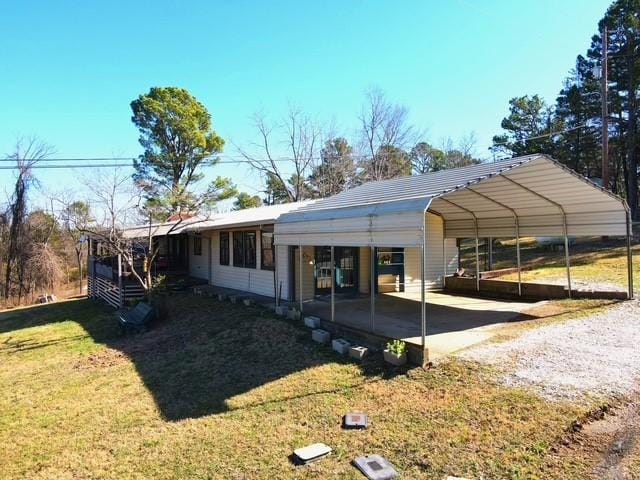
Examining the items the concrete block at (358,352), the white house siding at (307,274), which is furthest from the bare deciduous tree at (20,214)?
the concrete block at (358,352)

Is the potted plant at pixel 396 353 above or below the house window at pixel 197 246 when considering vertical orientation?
below

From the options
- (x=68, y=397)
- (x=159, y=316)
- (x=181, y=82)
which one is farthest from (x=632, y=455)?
(x=181, y=82)

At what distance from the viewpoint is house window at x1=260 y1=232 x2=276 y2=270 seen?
472 inches

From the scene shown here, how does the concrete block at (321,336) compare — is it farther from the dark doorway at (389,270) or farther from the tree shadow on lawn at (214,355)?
the dark doorway at (389,270)

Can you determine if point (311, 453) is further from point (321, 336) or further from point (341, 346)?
point (321, 336)

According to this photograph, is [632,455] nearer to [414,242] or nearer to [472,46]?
[414,242]

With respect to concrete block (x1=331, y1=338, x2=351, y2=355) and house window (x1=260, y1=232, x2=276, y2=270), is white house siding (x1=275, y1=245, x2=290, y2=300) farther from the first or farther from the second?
concrete block (x1=331, y1=338, x2=351, y2=355)

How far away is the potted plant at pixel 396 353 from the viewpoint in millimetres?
5863

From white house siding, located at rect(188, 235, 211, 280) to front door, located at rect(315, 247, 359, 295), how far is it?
244 inches

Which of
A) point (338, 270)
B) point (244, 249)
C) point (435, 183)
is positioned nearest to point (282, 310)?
point (338, 270)

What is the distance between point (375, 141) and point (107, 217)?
61.4 ft

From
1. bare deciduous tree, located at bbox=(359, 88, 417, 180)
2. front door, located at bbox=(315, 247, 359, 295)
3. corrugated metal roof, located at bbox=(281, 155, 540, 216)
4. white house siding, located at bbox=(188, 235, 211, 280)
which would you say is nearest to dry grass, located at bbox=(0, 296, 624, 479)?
corrugated metal roof, located at bbox=(281, 155, 540, 216)

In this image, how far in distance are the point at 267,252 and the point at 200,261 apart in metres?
5.81

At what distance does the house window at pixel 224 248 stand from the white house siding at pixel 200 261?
1279mm
